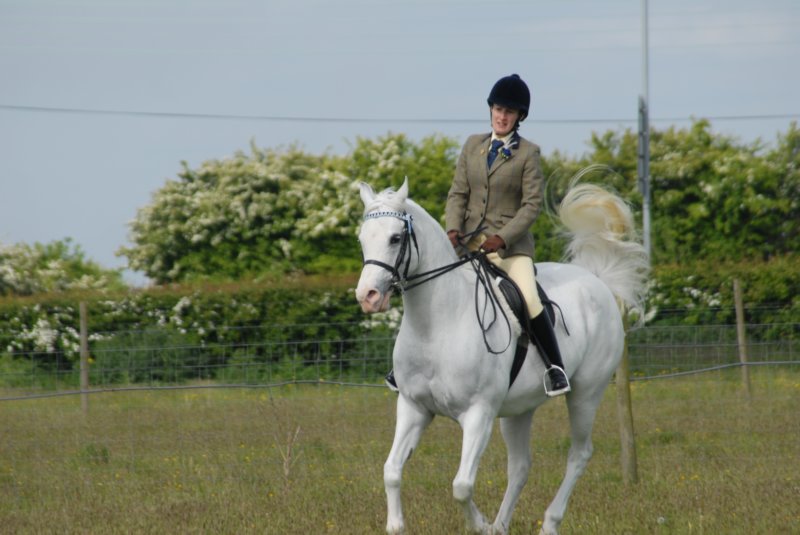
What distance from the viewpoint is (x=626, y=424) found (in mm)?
10156

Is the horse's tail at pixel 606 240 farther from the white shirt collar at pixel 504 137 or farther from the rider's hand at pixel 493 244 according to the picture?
the rider's hand at pixel 493 244

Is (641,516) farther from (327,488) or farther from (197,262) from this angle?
(197,262)

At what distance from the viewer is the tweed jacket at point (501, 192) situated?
7.54 meters

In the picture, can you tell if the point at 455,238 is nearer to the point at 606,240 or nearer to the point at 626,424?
the point at 606,240

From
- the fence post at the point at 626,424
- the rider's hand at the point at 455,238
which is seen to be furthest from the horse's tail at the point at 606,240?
the rider's hand at the point at 455,238

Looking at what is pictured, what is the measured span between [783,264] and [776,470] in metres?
11.3

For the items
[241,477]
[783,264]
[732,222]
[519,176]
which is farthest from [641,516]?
[732,222]

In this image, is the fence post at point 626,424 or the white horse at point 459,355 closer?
the white horse at point 459,355

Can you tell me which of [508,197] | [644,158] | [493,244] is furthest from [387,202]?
[644,158]

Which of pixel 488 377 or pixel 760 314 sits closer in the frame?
pixel 488 377

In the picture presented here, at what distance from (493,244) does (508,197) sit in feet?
1.43

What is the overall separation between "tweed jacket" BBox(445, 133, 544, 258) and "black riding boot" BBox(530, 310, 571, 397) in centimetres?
49

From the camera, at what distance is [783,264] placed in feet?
68.5

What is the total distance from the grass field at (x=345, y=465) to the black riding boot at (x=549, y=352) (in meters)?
0.98
